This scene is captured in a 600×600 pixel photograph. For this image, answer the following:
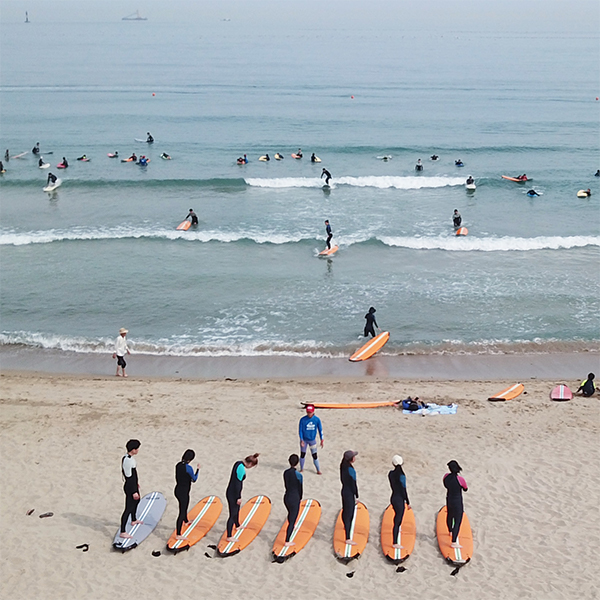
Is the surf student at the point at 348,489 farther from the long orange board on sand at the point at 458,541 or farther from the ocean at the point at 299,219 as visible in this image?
the ocean at the point at 299,219

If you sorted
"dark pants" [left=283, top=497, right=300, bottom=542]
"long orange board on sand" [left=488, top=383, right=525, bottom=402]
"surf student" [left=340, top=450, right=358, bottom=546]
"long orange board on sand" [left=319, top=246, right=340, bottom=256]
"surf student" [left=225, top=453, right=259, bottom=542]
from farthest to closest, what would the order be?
"long orange board on sand" [left=319, top=246, right=340, bottom=256], "long orange board on sand" [left=488, top=383, right=525, bottom=402], "dark pants" [left=283, top=497, right=300, bottom=542], "surf student" [left=340, top=450, right=358, bottom=546], "surf student" [left=225, top=453, right=259, bottom=542]

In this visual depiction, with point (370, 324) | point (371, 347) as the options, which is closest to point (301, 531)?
point (371, 347)

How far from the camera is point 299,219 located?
108 feet

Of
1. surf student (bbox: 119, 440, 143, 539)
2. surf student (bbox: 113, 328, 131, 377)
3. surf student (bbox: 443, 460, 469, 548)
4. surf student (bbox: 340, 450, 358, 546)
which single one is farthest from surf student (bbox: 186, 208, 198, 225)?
surf student (bbox: 443, 460, 469, 548)

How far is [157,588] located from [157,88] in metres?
76.7

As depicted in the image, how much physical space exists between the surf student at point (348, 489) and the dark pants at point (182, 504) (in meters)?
2.31

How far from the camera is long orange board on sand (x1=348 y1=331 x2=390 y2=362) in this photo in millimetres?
18953

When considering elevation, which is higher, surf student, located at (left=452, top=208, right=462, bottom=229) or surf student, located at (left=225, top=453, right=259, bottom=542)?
surf student, located at (left=452, top=208, right=462, bottom=229)

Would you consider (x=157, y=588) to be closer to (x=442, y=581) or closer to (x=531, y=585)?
(x=442, y=581)

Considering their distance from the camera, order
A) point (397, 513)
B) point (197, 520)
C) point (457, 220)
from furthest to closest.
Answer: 1. point (457, 220)
2. point (197, 520)
3. point (397, 513)

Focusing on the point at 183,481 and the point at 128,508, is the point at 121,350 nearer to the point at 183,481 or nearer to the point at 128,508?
the point at 128,508

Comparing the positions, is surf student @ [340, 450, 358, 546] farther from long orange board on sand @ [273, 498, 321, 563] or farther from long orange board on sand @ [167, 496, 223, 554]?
long orange board on sand @ [167, 496, 223, 554]

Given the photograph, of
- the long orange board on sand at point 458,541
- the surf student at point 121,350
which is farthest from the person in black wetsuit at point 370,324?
the long orange board on sand at point 458,541

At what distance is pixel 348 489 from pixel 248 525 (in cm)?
175
